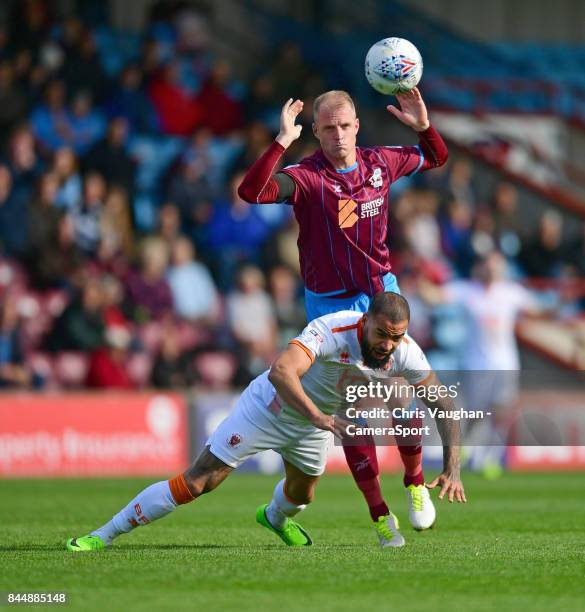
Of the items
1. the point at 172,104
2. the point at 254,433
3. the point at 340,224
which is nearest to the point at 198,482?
the point at 254,433

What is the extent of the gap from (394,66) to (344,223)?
111cm

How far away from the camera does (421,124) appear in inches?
364

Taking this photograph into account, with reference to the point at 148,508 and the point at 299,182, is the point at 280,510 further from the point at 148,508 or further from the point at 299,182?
the point at 299,182

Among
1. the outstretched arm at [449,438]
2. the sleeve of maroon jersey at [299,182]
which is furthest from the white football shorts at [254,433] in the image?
the sleeve of maroon jersey at [299,182]

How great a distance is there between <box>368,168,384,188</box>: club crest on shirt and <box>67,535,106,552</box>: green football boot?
9.17ft

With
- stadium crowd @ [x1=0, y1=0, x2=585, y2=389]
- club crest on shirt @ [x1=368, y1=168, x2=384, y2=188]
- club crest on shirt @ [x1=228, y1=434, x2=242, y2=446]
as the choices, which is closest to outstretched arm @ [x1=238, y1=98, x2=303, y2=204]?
club crest on shirt @ [x1=368, y1=168, x2=384, y2=188]

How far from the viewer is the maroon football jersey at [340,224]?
29.1 ft

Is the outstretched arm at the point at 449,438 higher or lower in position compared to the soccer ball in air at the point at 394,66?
lower

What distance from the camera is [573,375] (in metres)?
20.6

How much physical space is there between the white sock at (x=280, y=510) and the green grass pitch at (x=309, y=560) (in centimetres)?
16

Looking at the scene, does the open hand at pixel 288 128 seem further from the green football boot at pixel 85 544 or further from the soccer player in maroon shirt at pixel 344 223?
the green football boot at pixel 85 544

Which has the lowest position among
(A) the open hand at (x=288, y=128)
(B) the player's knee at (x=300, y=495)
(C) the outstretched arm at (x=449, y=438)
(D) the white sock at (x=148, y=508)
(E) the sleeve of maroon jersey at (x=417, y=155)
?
(B) the player's knee at (x=300, y=495)

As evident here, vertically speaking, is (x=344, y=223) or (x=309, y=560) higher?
(x=344, y=223)

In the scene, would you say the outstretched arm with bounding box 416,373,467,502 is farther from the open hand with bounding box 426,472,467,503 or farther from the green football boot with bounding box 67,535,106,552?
the green football boot with bounding box 67,535,106,552
